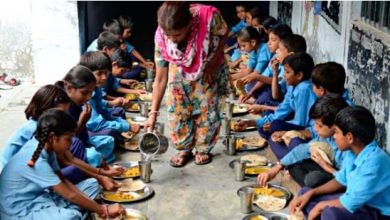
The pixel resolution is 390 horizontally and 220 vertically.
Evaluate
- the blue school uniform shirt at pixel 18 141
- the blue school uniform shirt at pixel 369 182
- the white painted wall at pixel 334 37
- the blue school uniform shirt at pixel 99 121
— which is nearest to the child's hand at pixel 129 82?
the blue school uniform shirt at pixel 99 121

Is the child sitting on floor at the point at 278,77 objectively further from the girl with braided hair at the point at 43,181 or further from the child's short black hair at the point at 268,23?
the girl with braided hair at the point at 43,181

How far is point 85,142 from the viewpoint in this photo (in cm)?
429

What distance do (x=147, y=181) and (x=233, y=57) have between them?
358 cm

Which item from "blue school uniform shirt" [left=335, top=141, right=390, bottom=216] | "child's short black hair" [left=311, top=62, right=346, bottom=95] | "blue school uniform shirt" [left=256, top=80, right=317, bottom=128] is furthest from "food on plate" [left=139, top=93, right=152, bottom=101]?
"blue school uniform shirt" [left=335, top=141, right=390, bottom=216]

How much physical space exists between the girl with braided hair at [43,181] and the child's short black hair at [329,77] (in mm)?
1728

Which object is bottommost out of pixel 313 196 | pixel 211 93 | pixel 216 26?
pixel 313 196

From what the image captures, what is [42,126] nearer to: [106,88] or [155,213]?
[155,213]

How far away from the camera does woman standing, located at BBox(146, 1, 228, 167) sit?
399cm

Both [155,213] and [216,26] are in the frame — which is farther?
[216,26]

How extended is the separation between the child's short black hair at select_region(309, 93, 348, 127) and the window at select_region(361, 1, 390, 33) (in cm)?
54

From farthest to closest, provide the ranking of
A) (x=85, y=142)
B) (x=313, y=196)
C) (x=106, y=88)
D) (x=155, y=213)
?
(x=106, y=88), (x=85, y=142), (x=155, y=213), (x=313, y=196)

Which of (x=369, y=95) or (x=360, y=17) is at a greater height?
(x=360, y=17)

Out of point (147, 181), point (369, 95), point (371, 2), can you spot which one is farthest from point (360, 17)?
point (147, 181)

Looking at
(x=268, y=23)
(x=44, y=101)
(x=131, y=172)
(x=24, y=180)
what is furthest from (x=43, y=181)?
(x=268, y=23)
